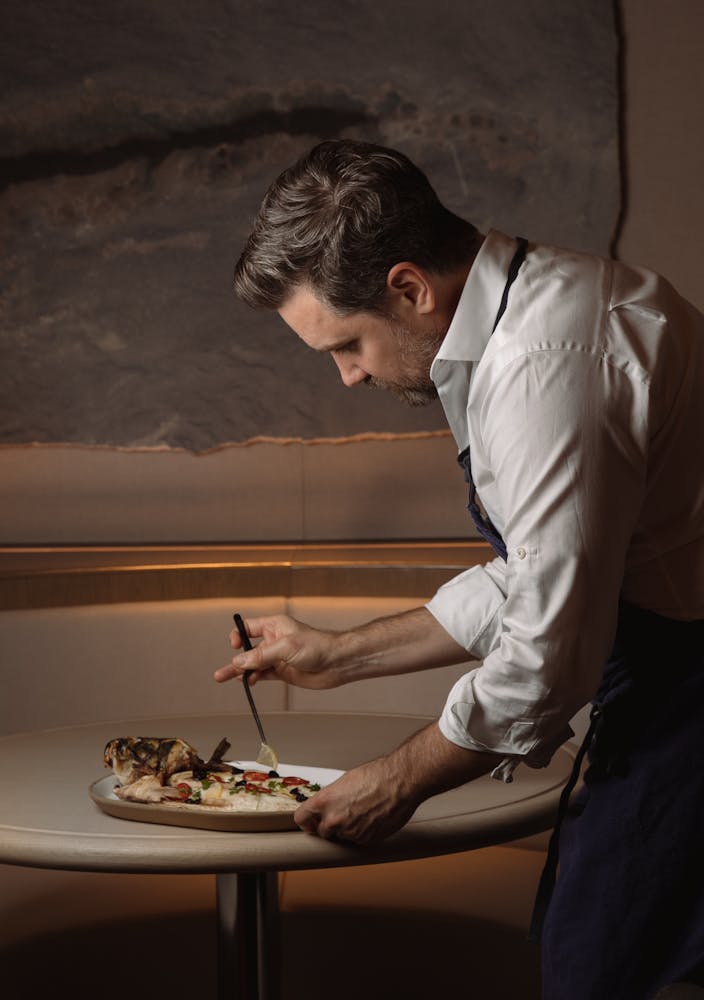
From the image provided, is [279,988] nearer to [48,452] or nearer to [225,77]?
[48,452]

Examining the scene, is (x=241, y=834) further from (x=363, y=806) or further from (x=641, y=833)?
(x=641, y=833)

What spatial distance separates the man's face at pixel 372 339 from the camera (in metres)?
1.38

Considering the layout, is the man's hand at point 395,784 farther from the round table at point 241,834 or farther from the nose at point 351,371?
the nose at point 351,371

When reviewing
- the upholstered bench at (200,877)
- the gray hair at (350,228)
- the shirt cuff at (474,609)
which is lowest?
the upholstered bench at (200,877)

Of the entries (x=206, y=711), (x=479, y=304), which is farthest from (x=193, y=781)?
(x=206, y=711)

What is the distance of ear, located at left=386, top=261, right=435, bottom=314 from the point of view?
4.37ft

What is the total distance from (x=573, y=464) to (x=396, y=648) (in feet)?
2.20

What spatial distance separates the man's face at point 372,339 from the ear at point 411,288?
0.07 ft

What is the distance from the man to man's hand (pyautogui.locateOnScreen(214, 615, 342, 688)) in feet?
1.27

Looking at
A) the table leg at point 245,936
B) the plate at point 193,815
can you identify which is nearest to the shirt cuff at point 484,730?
the plate at point 193,815

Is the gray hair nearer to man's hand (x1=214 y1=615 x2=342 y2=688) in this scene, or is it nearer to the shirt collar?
the shirt collar

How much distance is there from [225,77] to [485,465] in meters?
2.76

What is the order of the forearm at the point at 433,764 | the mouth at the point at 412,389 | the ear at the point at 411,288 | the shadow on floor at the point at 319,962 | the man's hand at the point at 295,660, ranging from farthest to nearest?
the shadow on floor at the point at 319,962, the man's hand at the point at 295,660, the mouth at the point at 412,389, the ear at the point at 411,288, the forearm at the point at 433,764

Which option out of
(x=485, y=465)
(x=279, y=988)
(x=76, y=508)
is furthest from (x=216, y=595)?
(x=485, y=465)
